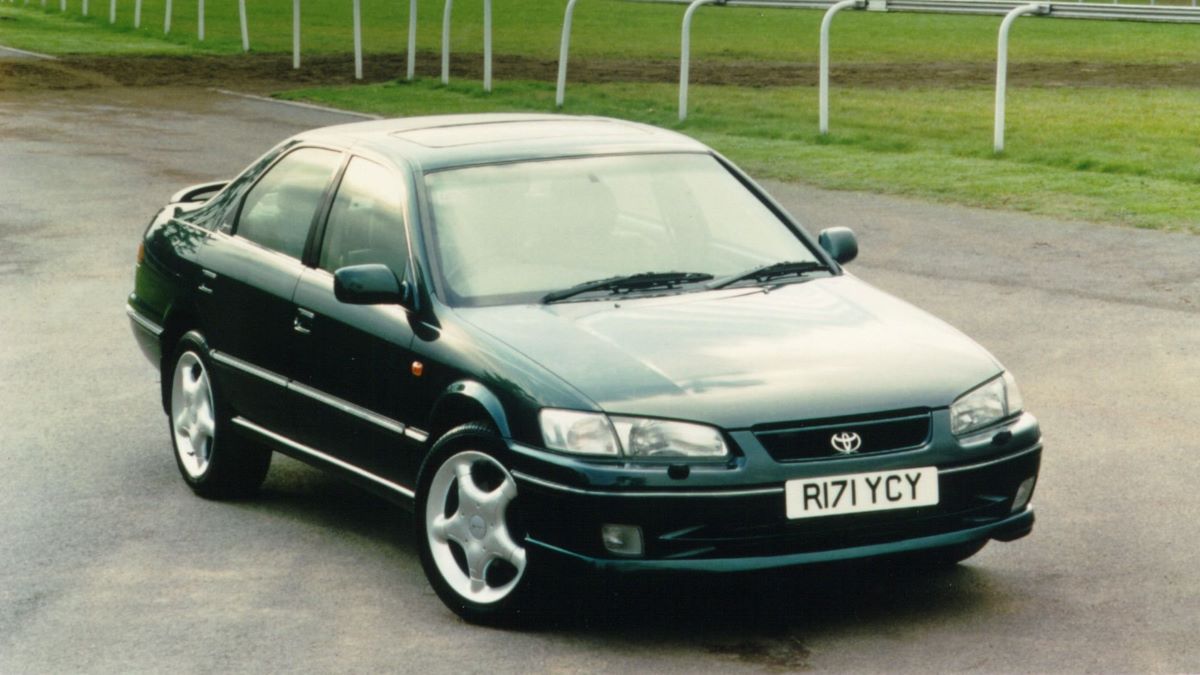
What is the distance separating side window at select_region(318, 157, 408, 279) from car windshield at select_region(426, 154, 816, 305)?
0.51 feet

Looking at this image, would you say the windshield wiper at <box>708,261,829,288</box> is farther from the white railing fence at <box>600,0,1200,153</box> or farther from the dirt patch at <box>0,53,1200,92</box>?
the dirt patch at <box>0,53,1200,92</box>

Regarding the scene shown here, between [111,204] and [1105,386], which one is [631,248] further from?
[111,204]

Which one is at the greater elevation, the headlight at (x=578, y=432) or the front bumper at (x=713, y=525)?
the headlight at (x=578, y=432)

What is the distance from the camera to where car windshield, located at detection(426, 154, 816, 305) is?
7.02 m

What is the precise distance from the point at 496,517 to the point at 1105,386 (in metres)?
4.64

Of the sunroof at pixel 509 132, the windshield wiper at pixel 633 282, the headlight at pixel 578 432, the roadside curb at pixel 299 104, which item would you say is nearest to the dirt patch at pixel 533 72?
the roadside curb at pixel 299 104

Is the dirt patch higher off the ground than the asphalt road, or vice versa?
the dirt patch

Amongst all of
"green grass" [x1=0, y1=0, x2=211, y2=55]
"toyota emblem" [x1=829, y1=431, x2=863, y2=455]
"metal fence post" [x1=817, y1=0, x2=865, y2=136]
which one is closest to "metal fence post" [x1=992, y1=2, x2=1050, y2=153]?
"metal fence post" [x1=817, y1=0, x2=865, y2=136]

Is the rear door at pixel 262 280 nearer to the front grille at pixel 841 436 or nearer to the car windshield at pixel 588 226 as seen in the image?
the car windshield at pixel 588 226

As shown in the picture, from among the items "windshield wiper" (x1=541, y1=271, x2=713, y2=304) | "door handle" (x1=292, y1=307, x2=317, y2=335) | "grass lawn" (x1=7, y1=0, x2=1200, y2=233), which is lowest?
"grass lawn" (x1=7, y1=0, x2=1200, y2=233)

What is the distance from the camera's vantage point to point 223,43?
136ft

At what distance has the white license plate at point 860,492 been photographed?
5973 millimetres

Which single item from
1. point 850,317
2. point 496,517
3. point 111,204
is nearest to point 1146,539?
point 850,317

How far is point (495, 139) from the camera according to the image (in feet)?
25.0
